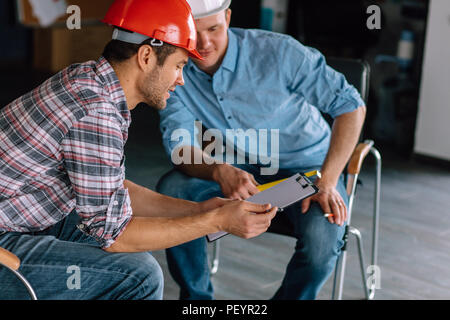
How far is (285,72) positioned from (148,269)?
0.94m

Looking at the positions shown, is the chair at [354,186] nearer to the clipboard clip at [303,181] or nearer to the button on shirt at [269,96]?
the button on shirt at [269,96]

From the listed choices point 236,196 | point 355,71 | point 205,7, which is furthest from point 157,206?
point 355,71

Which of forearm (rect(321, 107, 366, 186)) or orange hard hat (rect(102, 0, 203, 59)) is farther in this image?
forearm (rect(321, 107, 366, 186))

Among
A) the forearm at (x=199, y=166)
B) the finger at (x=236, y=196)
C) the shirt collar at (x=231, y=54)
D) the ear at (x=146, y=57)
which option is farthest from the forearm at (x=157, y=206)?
the shirt collar at (x=231, y=54)

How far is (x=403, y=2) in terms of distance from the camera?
483 cm

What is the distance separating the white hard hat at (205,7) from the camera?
6.62 ft

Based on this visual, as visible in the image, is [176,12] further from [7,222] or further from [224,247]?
[224,247]

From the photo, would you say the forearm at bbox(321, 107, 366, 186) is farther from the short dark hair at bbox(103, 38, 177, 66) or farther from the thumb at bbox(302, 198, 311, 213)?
the short dark hair at bbox(103, 38, 177, 66)

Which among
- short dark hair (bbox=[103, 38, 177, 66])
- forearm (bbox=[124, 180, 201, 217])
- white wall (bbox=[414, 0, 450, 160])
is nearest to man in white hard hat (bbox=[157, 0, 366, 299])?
forearm (bbox=[124, 180, 201, 217])

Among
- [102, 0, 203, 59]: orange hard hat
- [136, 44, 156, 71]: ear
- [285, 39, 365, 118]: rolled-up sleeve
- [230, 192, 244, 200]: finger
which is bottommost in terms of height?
[230, 192, 244, 200]: finger

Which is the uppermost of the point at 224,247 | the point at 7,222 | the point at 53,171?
the point at 53,171

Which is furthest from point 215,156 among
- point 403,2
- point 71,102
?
point 403,2

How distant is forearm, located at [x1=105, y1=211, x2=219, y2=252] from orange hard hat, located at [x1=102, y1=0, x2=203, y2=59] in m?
0.43

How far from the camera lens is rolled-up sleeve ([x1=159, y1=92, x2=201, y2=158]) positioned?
87.2 inches
